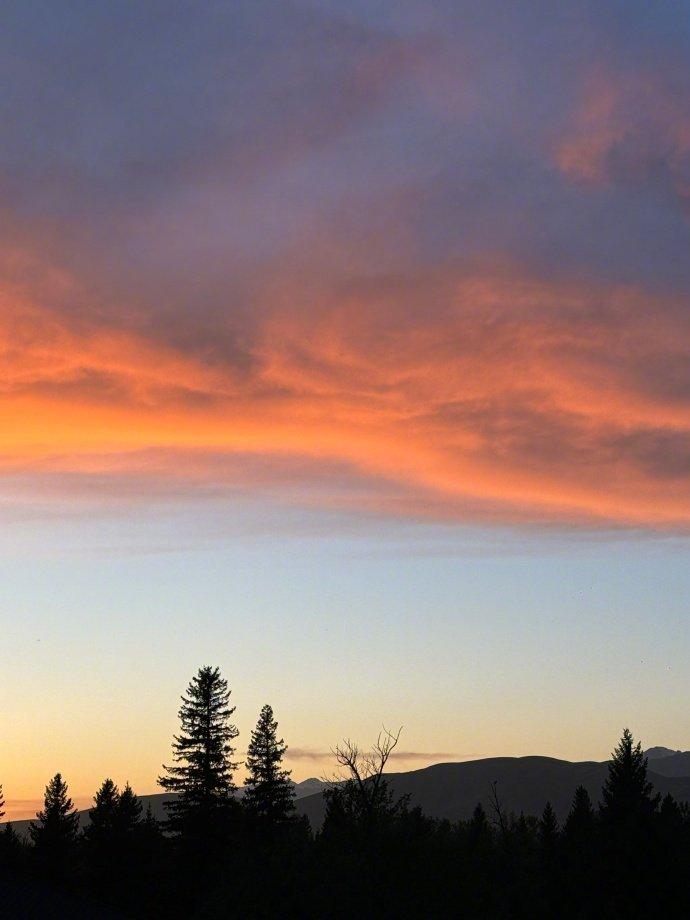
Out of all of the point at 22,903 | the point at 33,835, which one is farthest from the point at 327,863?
the point at 33,835

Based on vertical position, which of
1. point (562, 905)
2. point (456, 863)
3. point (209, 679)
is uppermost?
point (209, 679)

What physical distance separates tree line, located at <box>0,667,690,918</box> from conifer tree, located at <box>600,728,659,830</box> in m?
0.19

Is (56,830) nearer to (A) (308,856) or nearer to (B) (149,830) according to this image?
(B) (149,830)

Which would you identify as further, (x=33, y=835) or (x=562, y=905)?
(x=33, y=835)

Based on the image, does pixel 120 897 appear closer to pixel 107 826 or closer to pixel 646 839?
pixel 107 826

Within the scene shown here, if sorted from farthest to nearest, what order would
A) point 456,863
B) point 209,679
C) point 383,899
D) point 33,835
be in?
point 33,835 < point 209,679 < point 456,863 < point 383,899

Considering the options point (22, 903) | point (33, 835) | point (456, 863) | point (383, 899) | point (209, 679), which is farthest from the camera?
point (33, 835)

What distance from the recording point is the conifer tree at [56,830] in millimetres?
93188

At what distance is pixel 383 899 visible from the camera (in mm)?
50344

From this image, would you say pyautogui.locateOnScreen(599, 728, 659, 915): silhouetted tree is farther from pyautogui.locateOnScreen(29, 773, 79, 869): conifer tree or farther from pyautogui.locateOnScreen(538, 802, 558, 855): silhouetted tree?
pyautogui.locateOnScreen(29, 773, 79, 869): conifer tree

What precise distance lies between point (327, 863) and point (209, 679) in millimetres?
32589

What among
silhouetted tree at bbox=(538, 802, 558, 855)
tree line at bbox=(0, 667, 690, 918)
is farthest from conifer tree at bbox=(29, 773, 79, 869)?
silhouetted tree at bbox=(538, 802, 558, 855)

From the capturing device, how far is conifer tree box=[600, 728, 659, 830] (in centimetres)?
8000

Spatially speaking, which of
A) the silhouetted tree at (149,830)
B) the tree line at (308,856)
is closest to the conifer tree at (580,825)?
the tree line at (308,856)
